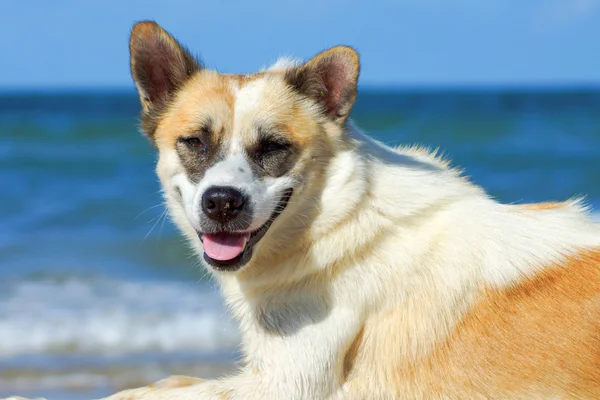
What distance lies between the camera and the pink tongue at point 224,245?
160 inches

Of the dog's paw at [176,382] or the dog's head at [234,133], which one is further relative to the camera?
the dog's paw at [176,382]

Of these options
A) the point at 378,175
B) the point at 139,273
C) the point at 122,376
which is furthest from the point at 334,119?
the point at 139,273

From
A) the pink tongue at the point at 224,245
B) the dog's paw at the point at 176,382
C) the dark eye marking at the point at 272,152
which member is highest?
the dark eye marking at the point at 272,152

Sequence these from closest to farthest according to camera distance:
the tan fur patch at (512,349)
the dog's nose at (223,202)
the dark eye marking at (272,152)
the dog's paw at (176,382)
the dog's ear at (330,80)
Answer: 1. the dog's nose at (223,202)
2. the tan fur patch at (512,349)
3. the dark eye marking at (272,152)
4. the dog's ear at (330,80)
5. the dog's paw at (176,382)

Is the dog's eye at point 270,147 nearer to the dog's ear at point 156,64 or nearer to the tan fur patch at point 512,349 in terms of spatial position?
the dog's ear at point 156,64

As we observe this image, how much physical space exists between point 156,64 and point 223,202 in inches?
40.3

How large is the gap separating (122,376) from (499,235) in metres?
3.14

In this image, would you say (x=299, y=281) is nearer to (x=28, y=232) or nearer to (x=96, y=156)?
(x=28, y=232)

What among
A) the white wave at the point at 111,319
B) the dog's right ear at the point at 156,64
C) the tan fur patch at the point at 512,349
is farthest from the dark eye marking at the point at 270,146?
the white wave at the point at 111,319

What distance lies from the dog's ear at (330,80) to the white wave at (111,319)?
3.11 m

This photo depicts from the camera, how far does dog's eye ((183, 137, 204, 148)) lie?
166 inches

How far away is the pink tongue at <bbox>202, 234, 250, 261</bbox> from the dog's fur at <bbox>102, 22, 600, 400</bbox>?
0.26 feet

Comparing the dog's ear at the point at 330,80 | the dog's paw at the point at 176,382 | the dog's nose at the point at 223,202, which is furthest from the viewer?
the dog's paw at the point at 176,382

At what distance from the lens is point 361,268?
4.24m
